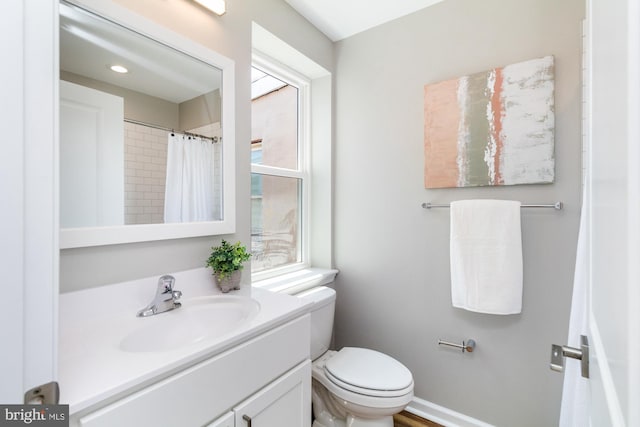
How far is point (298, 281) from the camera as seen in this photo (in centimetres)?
174

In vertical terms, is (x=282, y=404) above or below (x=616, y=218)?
below

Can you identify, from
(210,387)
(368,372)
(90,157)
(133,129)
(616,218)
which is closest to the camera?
(616,218)

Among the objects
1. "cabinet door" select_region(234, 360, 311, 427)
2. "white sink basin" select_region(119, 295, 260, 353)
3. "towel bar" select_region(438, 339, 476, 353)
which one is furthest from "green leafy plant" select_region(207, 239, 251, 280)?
"towel bar" select_region(438, 339, 476, 353)

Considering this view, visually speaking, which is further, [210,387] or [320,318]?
[320,318]

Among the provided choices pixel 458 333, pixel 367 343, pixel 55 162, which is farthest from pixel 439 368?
pixel 55 162

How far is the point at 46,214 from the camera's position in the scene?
444 mm

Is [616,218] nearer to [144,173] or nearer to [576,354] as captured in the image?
[576,354]

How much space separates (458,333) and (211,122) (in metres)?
1.65

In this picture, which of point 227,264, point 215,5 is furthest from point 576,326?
point 215,5

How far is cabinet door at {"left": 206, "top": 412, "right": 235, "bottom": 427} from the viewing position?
0.78 meters

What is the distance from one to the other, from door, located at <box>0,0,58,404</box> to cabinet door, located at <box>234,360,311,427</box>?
573 mm

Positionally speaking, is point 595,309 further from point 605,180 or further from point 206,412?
point 206,412

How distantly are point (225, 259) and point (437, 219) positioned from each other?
45.5 inches

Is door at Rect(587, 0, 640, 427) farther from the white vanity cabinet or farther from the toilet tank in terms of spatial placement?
the toilet tank
